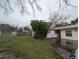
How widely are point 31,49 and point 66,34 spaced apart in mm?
414

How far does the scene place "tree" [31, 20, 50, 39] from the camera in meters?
1.24

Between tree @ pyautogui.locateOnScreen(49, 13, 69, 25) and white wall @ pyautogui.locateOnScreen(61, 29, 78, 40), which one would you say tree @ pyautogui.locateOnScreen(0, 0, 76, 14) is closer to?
tree @ pyautogui.locateOnScreen(49, 13, 69, 25)

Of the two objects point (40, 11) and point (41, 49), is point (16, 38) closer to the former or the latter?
point (41, 49)

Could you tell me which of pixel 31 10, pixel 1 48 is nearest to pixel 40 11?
pixel 31 10

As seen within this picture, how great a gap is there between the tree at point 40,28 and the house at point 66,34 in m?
0.05

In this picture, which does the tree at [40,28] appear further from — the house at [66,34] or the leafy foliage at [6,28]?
the leafy foliage at [6,28]

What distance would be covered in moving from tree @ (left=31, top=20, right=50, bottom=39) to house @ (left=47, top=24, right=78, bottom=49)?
5 centimetres

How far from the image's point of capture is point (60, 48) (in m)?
1.26

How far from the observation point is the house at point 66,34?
1.23 m

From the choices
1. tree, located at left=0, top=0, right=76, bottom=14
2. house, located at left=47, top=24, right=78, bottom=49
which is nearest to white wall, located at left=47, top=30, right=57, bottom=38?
house, located at left=47, top=24, right=78, bottom=49

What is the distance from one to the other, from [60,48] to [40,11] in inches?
18.2

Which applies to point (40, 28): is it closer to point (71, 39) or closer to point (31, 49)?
point (31, 49)

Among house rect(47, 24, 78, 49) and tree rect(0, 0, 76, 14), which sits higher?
tree rect(0, 0, 76, 14)

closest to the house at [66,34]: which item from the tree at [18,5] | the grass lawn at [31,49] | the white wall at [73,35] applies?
the white wall at [73,35]
